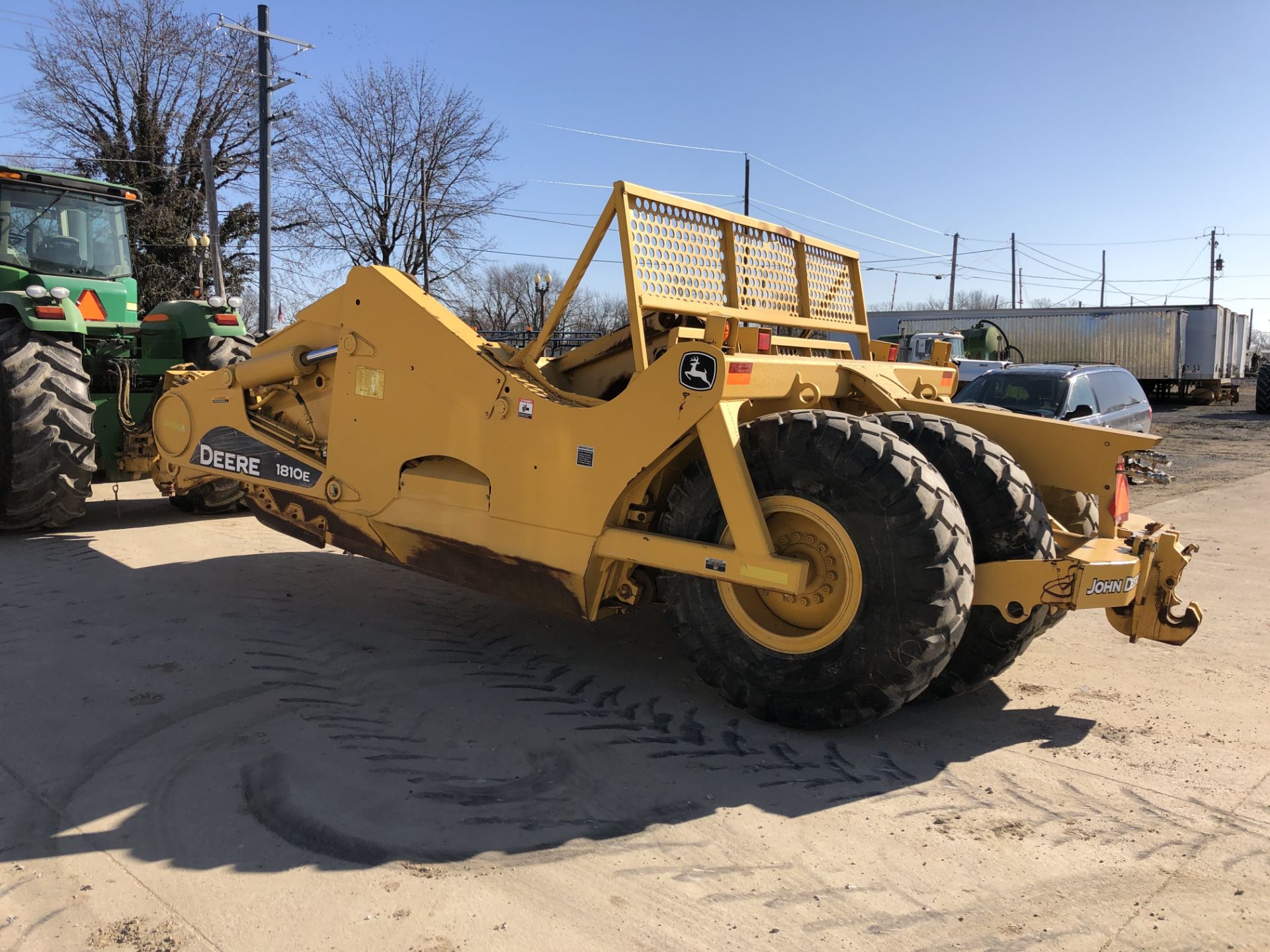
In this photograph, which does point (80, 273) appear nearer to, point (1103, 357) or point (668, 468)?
point (668, 468)

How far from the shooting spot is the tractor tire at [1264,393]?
24188 millimetres

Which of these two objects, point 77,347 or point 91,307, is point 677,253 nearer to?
point 77,347

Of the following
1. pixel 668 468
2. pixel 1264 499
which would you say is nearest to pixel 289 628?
pixel 668 468

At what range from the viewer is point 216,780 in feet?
10.6

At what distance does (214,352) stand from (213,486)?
121 centimetres

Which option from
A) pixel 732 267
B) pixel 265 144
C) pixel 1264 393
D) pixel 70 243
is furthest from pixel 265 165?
pixel 1264 393

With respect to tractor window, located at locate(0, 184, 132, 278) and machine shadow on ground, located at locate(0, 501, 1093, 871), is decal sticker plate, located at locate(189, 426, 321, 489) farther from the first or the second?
tractor window, located at locate(0, 184, 132, 278)

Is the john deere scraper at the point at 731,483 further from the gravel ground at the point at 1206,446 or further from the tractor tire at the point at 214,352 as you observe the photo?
the gravel ground at the point at 1206,446

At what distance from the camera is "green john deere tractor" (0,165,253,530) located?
6.66 m

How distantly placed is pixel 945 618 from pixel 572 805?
150 centimetres

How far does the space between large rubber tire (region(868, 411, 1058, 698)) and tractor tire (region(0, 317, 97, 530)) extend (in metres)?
5.93

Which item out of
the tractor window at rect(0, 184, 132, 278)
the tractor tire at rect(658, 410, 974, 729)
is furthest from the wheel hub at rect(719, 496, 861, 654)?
the tractor window at rect(0, 184, 132, 278)

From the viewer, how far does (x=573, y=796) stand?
10.4ft

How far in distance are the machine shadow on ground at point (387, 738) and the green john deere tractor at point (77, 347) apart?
171 cm
